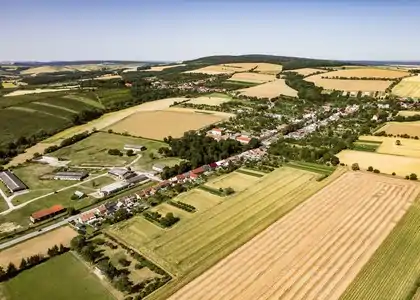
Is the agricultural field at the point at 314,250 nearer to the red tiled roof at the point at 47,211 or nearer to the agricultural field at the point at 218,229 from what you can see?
the agricultural field at the point at 218,229

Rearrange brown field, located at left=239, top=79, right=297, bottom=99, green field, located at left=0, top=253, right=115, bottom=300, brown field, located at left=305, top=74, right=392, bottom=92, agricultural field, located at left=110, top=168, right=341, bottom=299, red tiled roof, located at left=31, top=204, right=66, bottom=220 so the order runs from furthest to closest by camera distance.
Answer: brown field, located at left=239, top=79, right=297, bottom=99 → brown field, located at left=305, top=74, right=392, bottom=92 → red tiled roof, located at left=31, top=204, right=66, bottom=220 → agricultural field, located at left=110, top=168, right=341, bottom=299 → green field, located at left=0, top=253, right=115, bottom=300

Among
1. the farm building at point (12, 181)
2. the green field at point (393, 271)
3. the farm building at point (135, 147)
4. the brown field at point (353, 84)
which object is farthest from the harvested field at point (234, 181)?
the brown field at point (353, 84)

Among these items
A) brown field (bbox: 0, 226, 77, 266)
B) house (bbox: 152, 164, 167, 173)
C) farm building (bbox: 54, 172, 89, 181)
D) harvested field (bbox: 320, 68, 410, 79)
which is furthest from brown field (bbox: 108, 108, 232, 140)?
harvested field (bbox: 320, 68, 410, 79)

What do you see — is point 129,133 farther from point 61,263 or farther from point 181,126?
point 61,263

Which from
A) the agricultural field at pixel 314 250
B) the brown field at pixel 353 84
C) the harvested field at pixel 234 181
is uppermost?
the brown field at pixel 353 84

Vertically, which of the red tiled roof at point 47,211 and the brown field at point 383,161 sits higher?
the brown field at point 383,161

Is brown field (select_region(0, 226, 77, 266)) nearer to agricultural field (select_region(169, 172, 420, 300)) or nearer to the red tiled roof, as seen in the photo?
the red tiled roof
